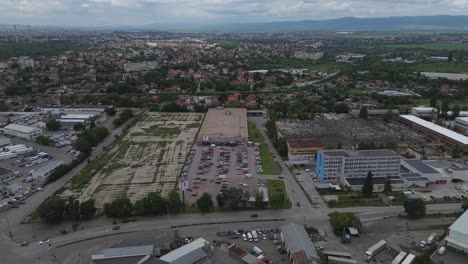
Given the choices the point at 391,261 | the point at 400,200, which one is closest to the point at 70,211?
the point at 391,261

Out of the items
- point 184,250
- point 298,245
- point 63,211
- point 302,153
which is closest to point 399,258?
point 298,245

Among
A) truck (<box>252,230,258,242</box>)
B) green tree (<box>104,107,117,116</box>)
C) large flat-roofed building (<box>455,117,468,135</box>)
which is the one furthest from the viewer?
green tree (<box>104,107,117,116</box>)

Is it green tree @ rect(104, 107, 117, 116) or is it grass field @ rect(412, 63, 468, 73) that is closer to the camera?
green tree @ rect(104, 107, 117, 116)

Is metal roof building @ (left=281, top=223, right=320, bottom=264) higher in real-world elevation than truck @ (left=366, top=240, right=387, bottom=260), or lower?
higher

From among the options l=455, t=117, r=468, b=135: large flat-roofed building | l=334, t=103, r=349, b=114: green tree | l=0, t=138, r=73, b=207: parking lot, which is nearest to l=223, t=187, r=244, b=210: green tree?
l=0, t=138, r=73, b=207: parking lot

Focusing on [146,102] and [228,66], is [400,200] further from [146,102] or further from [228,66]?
[228,66]

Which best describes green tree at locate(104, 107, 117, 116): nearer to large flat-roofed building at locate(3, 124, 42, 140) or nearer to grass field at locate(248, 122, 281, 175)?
large flat-roofed building at locate(3, 124, 42, 140)
